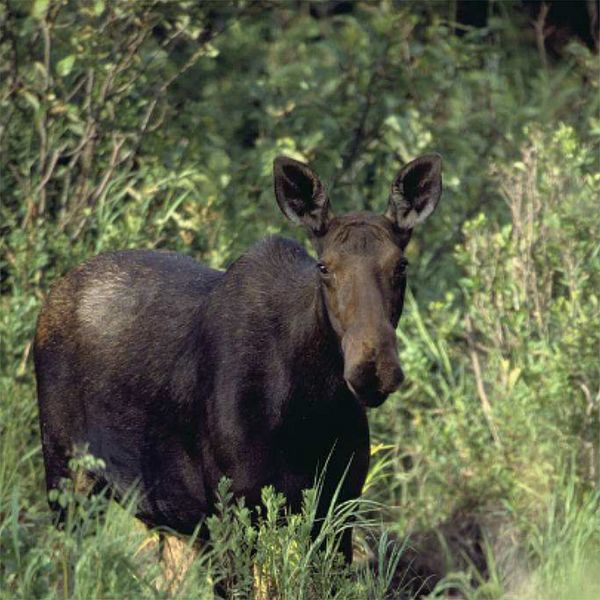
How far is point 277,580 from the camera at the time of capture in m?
5.99

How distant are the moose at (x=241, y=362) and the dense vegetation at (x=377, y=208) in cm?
24

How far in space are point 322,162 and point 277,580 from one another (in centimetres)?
504

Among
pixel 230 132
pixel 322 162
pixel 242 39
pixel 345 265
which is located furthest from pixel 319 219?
pixel 242 39

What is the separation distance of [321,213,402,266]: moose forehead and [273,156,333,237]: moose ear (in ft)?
0.38

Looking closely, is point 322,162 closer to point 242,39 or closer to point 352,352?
point 242,39

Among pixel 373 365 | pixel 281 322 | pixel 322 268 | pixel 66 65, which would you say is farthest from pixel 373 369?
pixel 66 65

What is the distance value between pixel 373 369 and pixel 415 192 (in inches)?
44.6

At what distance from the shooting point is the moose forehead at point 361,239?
6336 millimetres

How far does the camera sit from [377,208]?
1073cm

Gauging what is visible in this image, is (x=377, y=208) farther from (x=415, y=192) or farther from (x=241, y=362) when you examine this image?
(x=241, y=362)

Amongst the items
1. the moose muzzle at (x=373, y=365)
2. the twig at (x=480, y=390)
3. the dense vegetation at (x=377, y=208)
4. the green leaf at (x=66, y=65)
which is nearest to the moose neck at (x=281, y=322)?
the moose muzzle at (x=373, y=365)

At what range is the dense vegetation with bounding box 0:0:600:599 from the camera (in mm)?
7160

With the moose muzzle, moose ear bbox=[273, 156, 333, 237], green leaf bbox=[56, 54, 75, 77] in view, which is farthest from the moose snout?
green leaf bbox=[56, 54, 75, 77]

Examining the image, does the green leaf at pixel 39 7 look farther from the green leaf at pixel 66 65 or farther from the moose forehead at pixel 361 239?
the moose forehead at pixel 361 239
